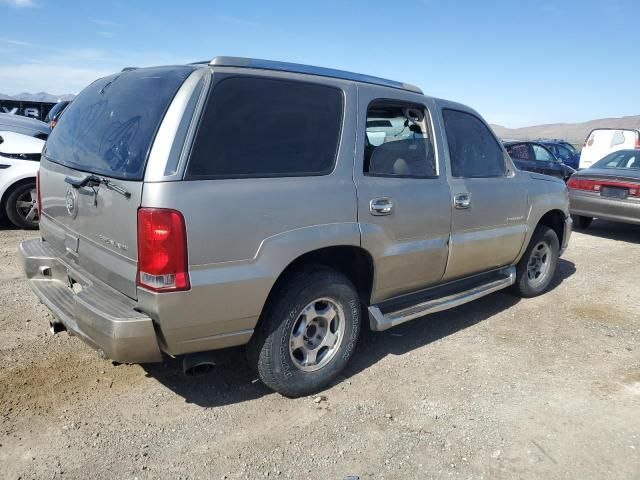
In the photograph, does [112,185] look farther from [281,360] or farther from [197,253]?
[281,360]

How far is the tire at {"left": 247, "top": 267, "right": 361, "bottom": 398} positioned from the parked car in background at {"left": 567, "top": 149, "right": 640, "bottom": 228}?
6.56 meters

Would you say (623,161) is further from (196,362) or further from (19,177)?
(19,177)

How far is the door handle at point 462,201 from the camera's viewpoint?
4051 mm

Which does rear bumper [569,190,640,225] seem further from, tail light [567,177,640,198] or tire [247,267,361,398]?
tire [247,267,361,398]

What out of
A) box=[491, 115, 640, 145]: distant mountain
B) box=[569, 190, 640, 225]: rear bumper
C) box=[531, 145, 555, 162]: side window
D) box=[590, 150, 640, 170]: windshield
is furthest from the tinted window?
box=[491, 115, 640, 145]: distant mountain

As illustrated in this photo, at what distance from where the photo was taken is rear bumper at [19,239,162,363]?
8.74 feet

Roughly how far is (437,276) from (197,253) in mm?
2110

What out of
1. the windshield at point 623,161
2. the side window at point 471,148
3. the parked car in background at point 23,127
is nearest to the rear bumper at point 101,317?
the side window at point 471,148

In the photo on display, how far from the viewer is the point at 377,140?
12.0 feet

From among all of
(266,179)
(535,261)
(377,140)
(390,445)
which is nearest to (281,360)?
(390,445)

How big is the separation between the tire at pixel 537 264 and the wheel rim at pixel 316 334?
2619 millimetres

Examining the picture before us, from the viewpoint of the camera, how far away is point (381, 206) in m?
3.48

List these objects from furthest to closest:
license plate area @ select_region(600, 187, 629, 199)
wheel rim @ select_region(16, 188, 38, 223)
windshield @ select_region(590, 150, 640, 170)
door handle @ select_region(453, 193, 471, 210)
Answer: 1. windshield @ select_region(590, 150, 640, 170)
2. license plate area @ select_region(600, 187, 629, 199)
3. wheel rim @ select_region(16, 188, 38, 223)
4. door handle @ select_region(453, 193, 471, 210)

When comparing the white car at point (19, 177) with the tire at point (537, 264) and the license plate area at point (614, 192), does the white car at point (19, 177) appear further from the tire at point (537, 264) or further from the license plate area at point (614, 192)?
the license plate area at point (614, 192)
